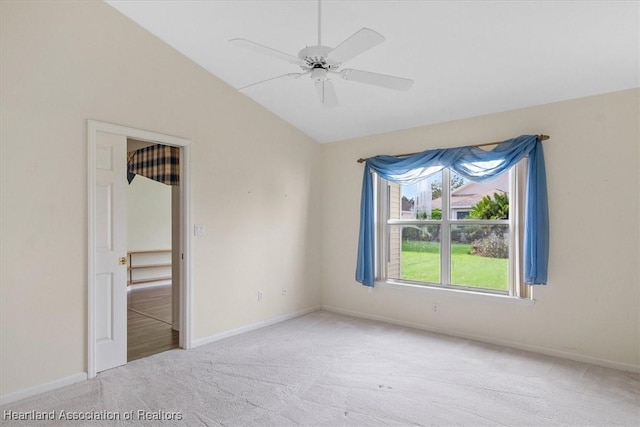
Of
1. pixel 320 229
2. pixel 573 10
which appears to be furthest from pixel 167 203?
pixel 573 10

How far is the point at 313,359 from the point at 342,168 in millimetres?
2759

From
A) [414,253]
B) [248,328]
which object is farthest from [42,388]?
[414,253]

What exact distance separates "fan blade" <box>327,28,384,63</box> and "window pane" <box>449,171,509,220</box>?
2.56 meters

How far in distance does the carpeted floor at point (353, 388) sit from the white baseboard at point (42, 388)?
0.06 m

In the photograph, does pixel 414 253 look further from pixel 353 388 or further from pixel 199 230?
pixel 199 230

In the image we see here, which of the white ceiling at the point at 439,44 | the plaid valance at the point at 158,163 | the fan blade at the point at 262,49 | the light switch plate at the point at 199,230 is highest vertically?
the white ceiling at the point at 439,44

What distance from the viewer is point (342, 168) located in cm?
533

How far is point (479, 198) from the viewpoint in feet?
14.1

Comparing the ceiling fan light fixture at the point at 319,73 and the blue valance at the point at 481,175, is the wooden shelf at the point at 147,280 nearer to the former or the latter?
the blue valance at the point at 481,175

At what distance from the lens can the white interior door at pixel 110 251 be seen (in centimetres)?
330

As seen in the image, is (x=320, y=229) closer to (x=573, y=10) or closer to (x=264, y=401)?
(x=264, y=401)

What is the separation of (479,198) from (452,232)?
0.51 m

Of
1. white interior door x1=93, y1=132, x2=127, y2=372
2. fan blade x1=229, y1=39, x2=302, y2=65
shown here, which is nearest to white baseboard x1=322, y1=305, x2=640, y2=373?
white interior door x1=93, y1=132, x2=127, y2=372

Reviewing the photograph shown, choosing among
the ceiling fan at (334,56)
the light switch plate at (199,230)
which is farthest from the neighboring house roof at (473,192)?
the light switch plate at (199,230)
